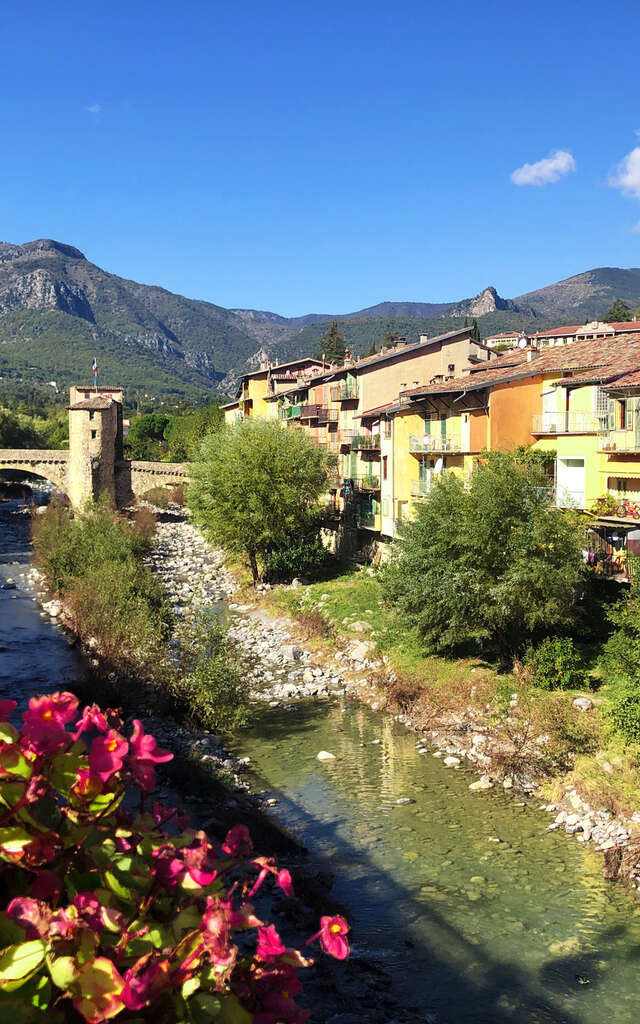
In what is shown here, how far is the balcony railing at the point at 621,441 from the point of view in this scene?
21.4m

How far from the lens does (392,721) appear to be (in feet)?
70.3

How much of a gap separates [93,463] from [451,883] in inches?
2080

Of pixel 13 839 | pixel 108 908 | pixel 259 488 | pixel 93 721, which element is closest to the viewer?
pixel 108 908

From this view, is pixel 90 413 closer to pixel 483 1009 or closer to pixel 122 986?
pixel 483 1009

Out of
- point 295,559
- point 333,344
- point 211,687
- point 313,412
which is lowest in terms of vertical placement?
point 211,687

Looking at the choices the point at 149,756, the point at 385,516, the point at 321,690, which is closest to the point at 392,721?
the point at 321,690

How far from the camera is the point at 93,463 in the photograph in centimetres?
6178

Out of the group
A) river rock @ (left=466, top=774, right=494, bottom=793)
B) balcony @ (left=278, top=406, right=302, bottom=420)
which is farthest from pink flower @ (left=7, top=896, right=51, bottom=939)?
balcony @ (left=278, top=406, right=302, bottom=420)

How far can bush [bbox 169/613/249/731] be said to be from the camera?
20281 mm

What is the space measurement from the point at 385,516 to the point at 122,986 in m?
32.6

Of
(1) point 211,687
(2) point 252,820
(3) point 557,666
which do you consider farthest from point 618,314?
(2) point 252,820

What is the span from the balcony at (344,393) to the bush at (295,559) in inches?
288

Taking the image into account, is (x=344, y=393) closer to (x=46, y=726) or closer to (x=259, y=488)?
(x=259, y=488)

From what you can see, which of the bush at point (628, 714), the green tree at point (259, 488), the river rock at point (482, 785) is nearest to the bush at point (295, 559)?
the green tree at point (259, 488)
